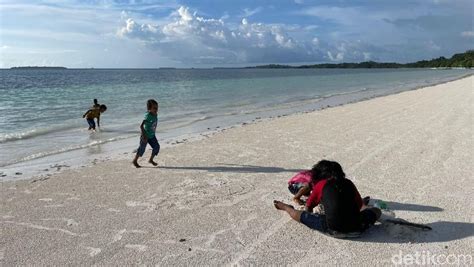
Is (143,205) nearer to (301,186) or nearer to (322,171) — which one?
(301,186)

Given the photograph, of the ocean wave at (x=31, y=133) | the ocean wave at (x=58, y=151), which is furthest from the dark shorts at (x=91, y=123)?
the ocean wave at (x=58, y=151)

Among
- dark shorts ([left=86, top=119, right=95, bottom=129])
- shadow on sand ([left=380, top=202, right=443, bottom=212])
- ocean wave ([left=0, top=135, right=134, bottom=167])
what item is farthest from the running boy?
dark shorts ([left=86, top=119, right=95, bottom=129])

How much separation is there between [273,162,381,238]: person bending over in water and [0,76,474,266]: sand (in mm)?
161

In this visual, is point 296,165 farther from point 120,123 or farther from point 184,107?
point 184,107

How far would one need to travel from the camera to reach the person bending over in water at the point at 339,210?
204 inches

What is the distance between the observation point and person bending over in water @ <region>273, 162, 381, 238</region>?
519cm

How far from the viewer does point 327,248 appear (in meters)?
5.08

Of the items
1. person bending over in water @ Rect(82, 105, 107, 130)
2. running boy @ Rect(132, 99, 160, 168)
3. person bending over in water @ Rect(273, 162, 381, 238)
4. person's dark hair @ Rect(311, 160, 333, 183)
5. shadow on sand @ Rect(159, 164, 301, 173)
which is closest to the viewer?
person bending over in water @ Rect(273, 162, 381, 238)

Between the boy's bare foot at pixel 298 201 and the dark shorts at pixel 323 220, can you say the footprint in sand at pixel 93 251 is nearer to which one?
the dark shorts at pixel 323 220

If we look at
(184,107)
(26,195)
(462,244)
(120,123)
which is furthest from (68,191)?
(184,107)

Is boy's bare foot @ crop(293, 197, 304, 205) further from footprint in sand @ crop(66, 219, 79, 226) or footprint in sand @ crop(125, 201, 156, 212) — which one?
footprint in sand @ crop(66, 219, 79, 226)

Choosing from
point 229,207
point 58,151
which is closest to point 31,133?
point 58,151

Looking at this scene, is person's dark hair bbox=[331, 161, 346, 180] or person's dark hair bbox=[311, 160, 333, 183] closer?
person's dark hair bbox=[331, 161, 346, 180]

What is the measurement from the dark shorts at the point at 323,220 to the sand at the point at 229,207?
0.40ft
